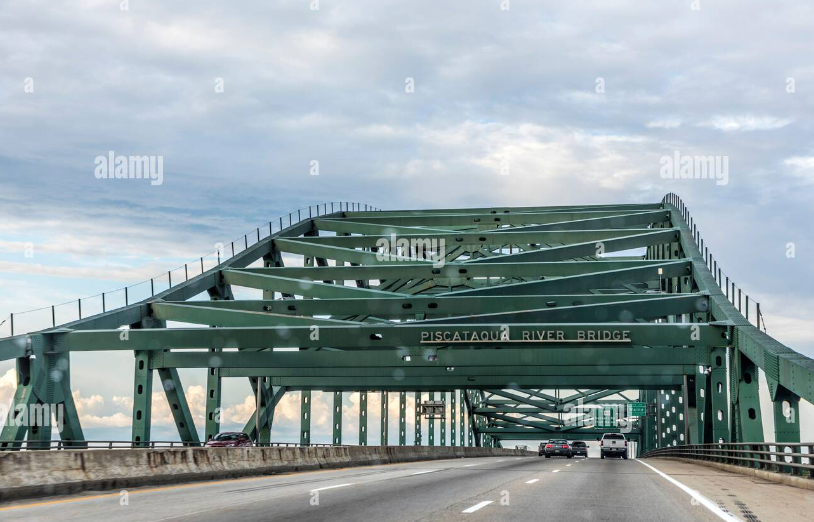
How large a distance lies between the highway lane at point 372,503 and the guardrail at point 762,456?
11.6ft

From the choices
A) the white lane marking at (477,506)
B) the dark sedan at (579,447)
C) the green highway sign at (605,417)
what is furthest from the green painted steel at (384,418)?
the white lane marking at (477,506)

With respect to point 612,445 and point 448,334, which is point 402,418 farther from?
point 448,334

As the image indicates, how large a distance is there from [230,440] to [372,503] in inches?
1278

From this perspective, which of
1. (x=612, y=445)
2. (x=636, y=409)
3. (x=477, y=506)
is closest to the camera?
(x=477, y=506)

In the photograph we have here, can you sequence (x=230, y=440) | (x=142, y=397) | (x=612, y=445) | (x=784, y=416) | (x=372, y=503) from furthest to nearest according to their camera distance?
(x=612, y=445), (x=230, y=440), (x=142, y=397), (x=784, y=416), (x=372, y=503)

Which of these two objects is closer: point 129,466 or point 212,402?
point 129,466

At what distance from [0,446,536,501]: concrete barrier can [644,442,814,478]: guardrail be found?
12.8m

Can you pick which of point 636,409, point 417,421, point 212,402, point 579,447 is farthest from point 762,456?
point 636,409

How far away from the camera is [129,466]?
16734mm

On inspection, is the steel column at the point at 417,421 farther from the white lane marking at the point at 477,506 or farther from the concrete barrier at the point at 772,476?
the white lane marking at the point at 477,506

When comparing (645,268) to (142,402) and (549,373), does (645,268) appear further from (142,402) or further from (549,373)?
(142,402)

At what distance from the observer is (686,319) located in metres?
60.8

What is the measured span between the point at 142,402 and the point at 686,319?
3965 centimetres

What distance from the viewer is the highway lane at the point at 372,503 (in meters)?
11.6
